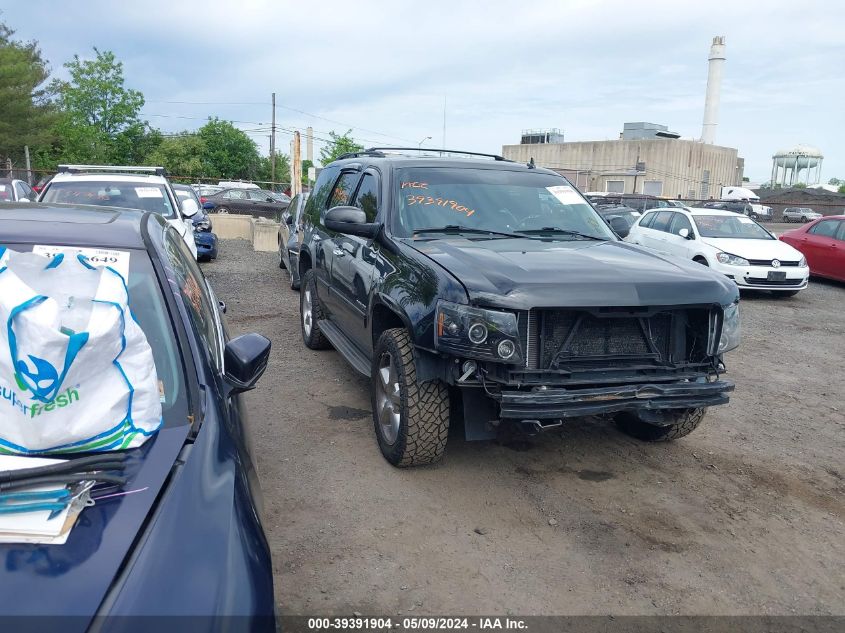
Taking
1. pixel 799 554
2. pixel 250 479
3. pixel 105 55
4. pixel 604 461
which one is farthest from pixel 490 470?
pixel 105 55

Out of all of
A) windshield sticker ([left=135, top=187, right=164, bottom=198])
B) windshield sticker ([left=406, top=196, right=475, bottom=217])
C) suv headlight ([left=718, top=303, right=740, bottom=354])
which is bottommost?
suv headlight ([left=718, top=303, right=740, bottom=354])

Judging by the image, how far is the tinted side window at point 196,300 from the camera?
8.98ft

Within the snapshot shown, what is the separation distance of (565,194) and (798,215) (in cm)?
4748

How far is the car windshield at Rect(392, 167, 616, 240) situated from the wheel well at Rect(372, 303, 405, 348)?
55 centimetres

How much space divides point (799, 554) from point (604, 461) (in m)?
1.32

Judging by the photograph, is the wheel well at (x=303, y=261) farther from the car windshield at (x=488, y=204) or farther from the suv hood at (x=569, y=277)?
the suv hood at (x=569, y=277)

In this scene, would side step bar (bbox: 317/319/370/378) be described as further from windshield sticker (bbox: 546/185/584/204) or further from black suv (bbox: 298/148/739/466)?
windshield sticker (bbox: 546/185/584/204)

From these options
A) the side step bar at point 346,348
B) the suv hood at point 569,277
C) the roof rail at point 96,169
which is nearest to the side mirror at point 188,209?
the roof rail at point 96,169

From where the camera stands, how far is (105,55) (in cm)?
4838

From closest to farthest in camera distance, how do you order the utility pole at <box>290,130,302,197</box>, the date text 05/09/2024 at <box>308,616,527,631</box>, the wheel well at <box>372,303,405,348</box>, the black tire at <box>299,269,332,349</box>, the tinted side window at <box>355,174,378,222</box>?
the date text 05/09/2024 at <box>308,616,527,631</box>, the wheel well at <box>372,303,405,348</box>, the tinted side window at <box>355,174,378,222</box>, the black tire at <box>299,269,332,349</box>, the utility pole at <box>290,130,302,197</box>

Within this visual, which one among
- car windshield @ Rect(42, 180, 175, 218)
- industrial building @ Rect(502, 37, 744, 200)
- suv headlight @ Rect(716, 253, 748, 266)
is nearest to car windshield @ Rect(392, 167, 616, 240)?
car windshield @ Rect(42, 180, 175, 218)

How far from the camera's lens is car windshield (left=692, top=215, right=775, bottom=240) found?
12.6 m

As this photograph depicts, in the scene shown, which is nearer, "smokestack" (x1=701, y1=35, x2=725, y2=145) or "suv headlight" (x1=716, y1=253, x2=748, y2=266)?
"suv headlight" (x1=716, y1=253, x2=748, y2=266)

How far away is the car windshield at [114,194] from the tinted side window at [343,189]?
381cm
